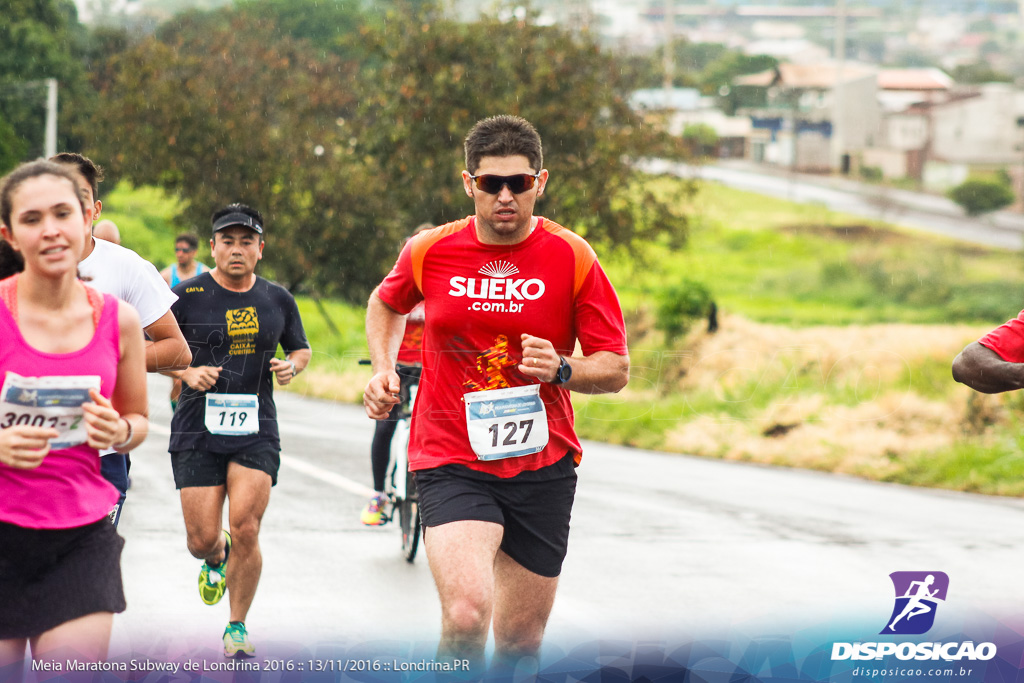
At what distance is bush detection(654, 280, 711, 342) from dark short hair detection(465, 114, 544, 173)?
757 inches

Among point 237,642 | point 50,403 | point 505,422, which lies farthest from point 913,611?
point 50,403

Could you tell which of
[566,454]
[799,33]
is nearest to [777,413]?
[566,454]

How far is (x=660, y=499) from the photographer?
1147cm

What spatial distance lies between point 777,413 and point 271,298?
12.1m

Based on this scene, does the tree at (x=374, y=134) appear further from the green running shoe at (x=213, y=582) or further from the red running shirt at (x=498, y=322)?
the red running shirt at (x=498, y=322)

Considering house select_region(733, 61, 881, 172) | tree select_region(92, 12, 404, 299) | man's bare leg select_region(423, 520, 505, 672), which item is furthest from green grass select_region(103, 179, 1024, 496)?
house select_region(733, 61, 881, 172)

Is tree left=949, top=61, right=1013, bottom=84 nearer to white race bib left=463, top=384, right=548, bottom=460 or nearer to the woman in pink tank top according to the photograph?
white race bib left=463, top=384, right=548, bottom=460

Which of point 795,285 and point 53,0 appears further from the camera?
point 795,285

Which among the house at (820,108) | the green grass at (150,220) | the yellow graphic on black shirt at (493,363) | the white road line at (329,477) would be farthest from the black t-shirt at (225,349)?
the house at (820,108)

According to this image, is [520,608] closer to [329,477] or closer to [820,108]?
[329,477]

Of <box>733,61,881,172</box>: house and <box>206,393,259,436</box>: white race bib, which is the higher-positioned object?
<box>206,393,259,436</box>: white race bib

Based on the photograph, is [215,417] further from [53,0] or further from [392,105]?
[53,0]

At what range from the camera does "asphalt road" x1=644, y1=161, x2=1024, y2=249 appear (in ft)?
158

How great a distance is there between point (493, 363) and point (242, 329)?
7.37ft
